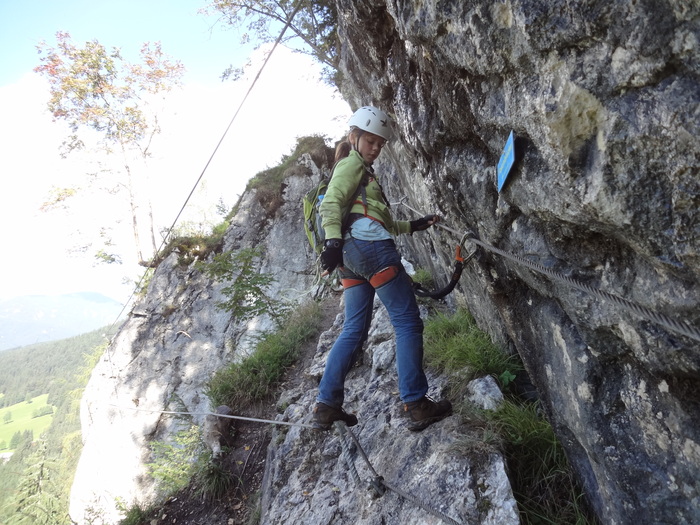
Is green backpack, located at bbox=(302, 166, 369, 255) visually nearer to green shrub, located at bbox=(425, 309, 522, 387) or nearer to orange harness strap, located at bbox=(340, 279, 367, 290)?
orange harness strap, located at bbox=(340, 279, 367, 290)

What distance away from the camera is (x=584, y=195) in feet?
5.24

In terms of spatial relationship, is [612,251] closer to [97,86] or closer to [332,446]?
[332,446]

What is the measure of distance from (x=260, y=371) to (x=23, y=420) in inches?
4951

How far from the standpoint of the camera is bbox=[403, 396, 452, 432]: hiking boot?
3.02 metres

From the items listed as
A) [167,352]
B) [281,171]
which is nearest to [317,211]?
[167,352]

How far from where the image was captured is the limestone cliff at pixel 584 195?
1.32 metres

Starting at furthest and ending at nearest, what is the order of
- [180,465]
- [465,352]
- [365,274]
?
[180,465] → [465,352] → [365,274]

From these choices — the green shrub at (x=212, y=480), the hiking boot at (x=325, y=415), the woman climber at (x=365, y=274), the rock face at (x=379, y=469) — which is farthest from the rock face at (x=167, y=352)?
the woman climber at (x=365, y=274)

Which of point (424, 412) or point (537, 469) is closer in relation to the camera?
point (537, 469)

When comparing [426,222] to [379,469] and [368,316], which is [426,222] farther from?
[379,469]

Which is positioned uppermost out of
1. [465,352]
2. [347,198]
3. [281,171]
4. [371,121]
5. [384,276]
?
[281,171]

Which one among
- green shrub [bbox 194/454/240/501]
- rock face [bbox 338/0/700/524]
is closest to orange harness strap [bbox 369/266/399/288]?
rock face [bbox 338/0/700/524]

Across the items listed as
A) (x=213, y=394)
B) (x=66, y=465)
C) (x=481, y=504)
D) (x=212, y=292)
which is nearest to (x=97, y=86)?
(x=212, y=292)

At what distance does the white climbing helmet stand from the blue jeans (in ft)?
3.27
